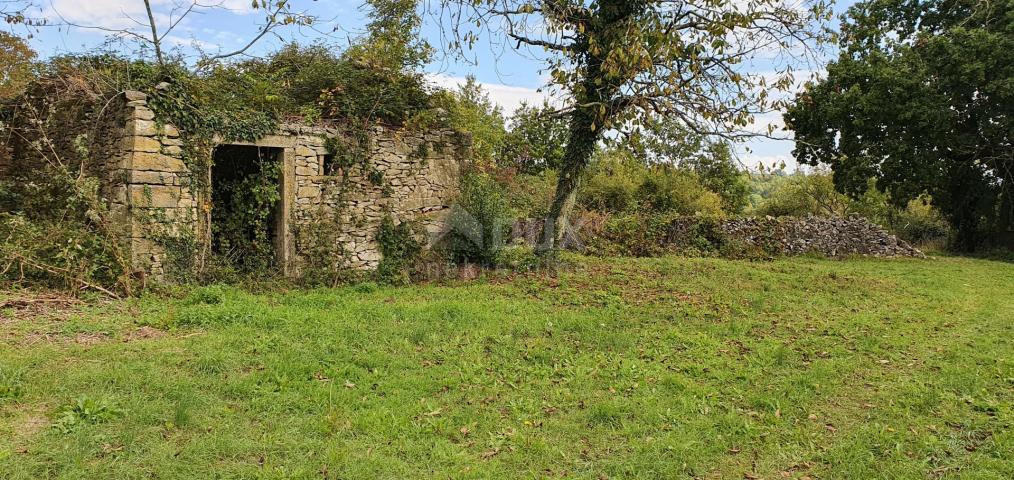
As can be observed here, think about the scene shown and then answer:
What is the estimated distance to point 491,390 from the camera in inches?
196

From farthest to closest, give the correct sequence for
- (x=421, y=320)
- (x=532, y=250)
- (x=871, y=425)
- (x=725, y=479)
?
(x=532, y=250) < (x=421, y=320) < (x=871, y=425) < (x=725, y=479)

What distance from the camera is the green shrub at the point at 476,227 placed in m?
10.5

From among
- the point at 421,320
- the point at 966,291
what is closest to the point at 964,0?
the point at 966,291

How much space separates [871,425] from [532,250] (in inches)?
292

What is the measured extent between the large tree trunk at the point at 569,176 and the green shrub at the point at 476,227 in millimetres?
1082

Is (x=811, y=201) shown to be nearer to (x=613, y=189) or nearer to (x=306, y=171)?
(x=613, y=189)

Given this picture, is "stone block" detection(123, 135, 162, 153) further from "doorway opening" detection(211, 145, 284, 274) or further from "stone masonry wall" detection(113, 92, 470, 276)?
"doorway opening" detection(211, 145, 284, 274)

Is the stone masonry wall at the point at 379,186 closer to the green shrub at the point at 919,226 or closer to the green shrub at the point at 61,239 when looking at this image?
the green shrub at the point at 61,239

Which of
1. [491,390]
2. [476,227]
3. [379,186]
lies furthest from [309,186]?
[491,390]

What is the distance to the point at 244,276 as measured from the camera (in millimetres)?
8656

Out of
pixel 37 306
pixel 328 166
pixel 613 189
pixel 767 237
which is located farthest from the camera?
pixel 613 189

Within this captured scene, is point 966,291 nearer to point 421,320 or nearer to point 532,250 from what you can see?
point 532,250

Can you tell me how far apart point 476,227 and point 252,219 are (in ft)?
12.2

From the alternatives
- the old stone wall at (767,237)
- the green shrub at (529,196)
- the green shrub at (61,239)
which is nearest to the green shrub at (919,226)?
the old stone wall at (767,237)
